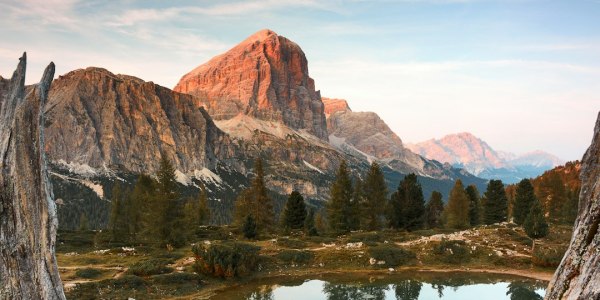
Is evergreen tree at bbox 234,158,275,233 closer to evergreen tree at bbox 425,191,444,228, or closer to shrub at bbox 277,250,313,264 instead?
shrub at bbox 277,250,313,264

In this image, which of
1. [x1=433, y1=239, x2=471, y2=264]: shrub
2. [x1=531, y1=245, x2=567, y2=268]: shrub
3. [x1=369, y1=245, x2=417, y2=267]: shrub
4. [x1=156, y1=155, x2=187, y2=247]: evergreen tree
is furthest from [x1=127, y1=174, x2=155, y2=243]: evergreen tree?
[x1=531, y1=245, x2=567, y2=268]: shrub

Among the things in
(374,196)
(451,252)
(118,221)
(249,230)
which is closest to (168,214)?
(249,230)

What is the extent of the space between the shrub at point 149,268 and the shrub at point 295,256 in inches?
499

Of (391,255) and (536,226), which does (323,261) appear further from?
(536,226)

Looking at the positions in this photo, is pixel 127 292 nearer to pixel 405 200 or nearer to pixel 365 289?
pixel 365 289

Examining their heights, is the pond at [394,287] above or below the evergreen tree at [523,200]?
below

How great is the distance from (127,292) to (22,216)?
26.7m

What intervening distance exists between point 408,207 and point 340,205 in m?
11.2

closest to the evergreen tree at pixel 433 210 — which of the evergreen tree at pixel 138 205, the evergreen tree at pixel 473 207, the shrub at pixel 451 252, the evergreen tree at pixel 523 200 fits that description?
the evergreen tree at pixel 473 207

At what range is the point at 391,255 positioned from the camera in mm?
51250

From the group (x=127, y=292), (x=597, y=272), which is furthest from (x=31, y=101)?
(x=127, y=292)

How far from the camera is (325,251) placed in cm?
5300

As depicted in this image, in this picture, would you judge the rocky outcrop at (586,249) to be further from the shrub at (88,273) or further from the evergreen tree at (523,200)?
the evergreen tree at (523,200)

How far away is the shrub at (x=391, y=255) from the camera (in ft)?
165
